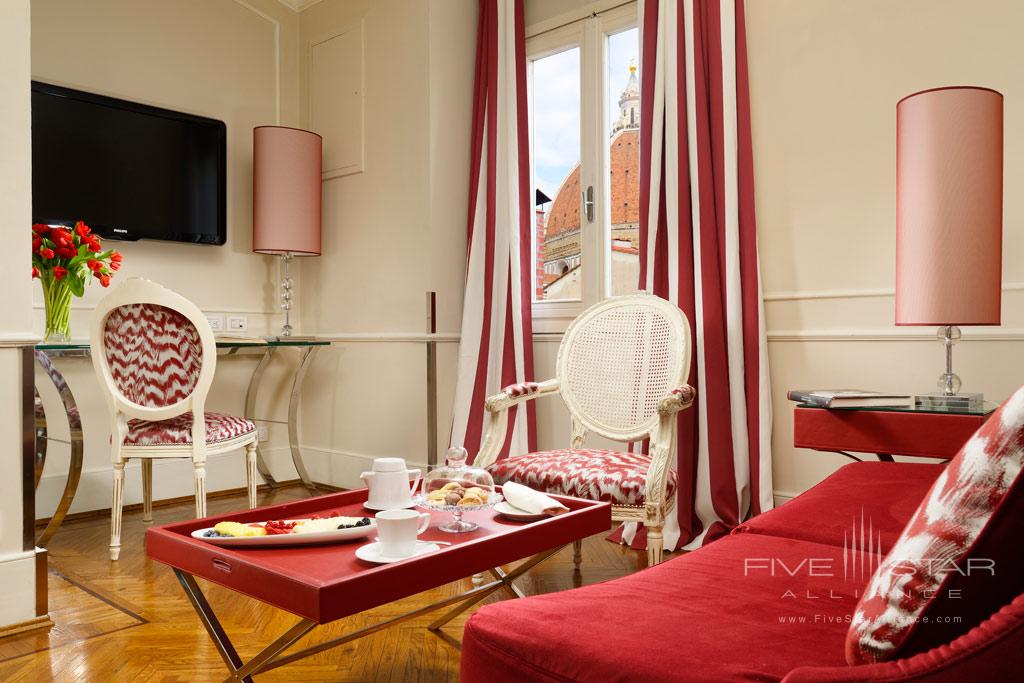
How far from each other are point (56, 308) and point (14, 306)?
2.97ft

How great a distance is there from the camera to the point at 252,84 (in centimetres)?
411

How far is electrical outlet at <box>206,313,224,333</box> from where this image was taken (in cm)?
390

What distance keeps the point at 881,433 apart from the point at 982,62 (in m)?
1.22

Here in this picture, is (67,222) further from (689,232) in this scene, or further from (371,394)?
(689,232)

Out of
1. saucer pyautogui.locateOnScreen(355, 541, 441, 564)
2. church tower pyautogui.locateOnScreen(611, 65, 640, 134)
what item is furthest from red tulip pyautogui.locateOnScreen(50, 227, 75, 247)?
church tower pyautogui.locateOnScreen(611, 65, 640, 134)

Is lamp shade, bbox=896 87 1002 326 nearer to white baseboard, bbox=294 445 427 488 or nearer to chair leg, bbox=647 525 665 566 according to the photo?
chair leg, bbox=647 525 665 566

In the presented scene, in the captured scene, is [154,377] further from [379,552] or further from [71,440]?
[379,552]

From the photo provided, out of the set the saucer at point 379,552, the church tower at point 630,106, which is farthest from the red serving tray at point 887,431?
the church tower at point 630,106

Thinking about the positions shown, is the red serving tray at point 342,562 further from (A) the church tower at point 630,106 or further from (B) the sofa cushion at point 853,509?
(A) the church tower at point 630,106

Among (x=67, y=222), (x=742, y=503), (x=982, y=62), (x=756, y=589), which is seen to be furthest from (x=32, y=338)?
(x=982, y=62)

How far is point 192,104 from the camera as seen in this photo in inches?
151

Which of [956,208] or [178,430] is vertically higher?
[956,208]

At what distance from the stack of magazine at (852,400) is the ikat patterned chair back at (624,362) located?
0.45 meters

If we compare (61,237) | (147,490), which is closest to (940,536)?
(61,237)
